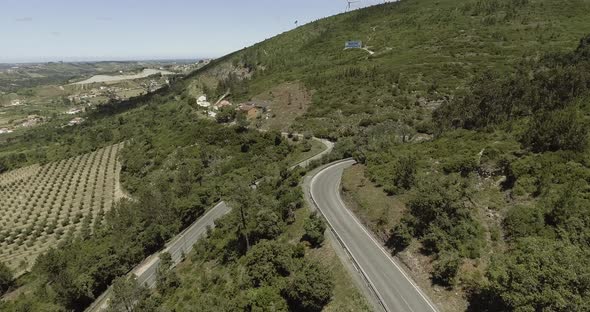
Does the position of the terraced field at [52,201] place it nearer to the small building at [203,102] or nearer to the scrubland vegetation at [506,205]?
the small building at [203,102]

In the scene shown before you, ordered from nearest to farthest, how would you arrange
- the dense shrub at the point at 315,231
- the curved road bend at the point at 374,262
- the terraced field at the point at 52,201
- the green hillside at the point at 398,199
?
the curved road bend at the point at 374,262, the green hillside at the point at 398,199, the dense shrub at the point at 315,231, the terraced field at the point at 52,201

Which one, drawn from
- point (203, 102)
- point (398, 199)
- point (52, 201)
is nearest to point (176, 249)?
point (398, 199)

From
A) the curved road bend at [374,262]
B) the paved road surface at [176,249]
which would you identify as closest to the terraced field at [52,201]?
the paved road surface at [176,249]

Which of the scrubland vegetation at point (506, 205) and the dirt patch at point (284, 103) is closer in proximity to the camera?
the scrubland vegetation at point (506, 205)

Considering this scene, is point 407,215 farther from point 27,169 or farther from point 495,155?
point 27,169

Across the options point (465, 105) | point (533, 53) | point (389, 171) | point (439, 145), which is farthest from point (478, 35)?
point (389, 171)

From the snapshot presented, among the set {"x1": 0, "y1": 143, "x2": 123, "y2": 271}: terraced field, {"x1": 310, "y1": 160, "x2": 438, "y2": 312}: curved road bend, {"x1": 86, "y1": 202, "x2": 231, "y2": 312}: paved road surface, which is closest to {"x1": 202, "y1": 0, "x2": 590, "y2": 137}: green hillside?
{"x1": 86, "y1": 202, "x2": 231, "y2": 312}: paved road surface
